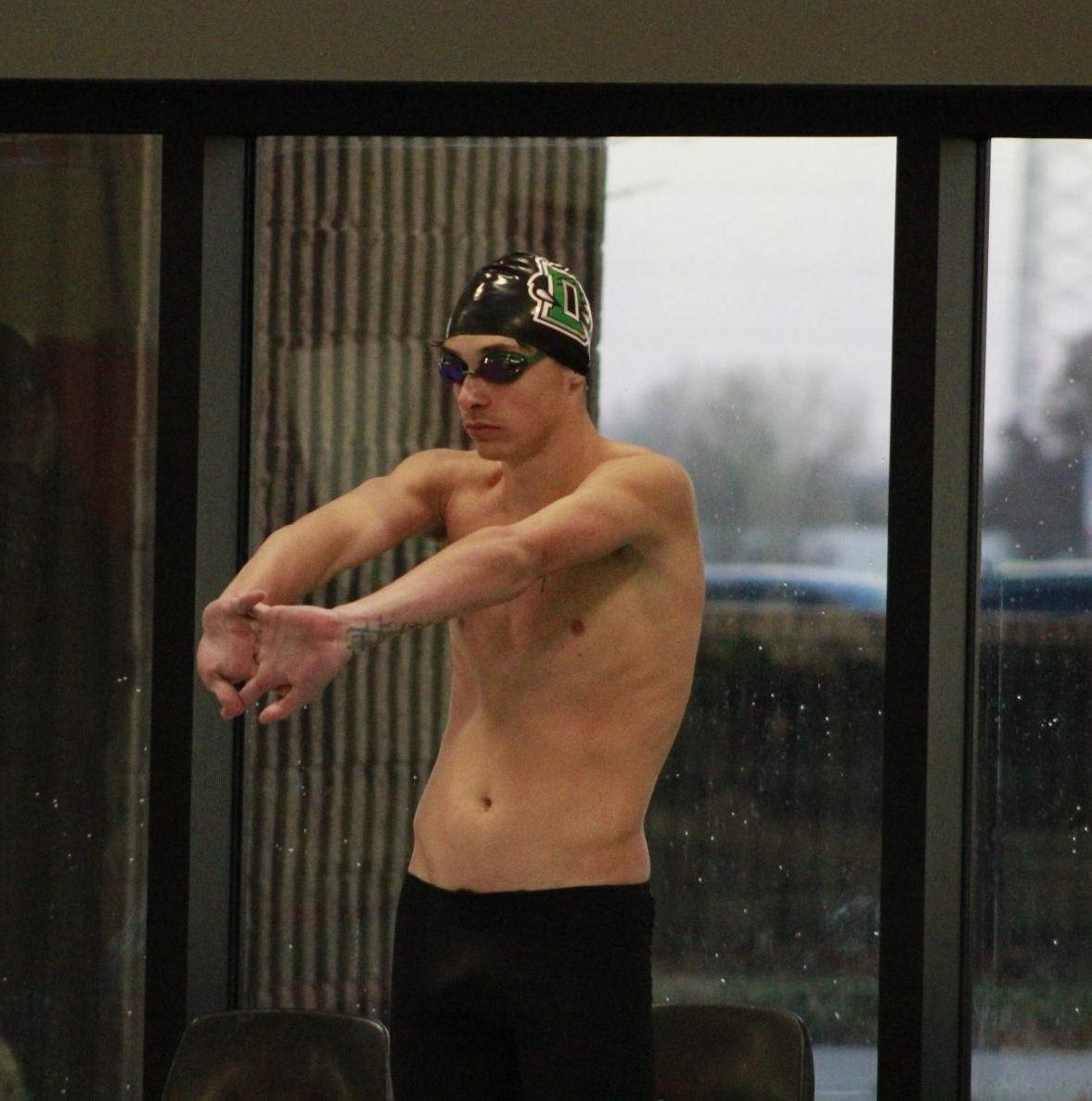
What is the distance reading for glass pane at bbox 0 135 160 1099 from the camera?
3.64m

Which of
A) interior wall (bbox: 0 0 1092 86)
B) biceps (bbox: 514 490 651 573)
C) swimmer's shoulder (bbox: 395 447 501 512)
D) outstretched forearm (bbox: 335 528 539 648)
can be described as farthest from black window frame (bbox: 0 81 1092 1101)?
outstretched forearm (bbox: 335 528 539 648)

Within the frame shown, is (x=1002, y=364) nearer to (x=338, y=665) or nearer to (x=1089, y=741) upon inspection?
(x=1089, y=741)

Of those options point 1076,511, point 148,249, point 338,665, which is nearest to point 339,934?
point 148,249

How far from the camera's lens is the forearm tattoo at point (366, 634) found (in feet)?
6.09

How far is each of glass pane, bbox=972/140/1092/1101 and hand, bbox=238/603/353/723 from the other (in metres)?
1.93

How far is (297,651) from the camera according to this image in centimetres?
184

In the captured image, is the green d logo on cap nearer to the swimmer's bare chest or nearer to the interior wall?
the swimmer's bare chest

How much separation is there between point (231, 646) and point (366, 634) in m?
0.15

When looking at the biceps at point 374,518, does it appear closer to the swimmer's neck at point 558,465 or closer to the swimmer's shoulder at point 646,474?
the swimmer's neck at point 558,465

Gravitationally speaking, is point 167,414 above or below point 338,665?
above

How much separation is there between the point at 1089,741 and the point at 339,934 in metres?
1.49

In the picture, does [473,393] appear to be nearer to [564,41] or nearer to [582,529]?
[582,529]

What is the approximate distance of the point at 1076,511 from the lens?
3475 mm

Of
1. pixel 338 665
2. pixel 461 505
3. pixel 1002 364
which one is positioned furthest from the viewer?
pixel 1002 364
